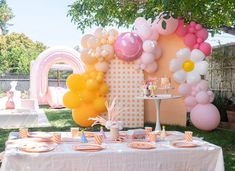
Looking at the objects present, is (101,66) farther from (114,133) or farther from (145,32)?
(114,133)

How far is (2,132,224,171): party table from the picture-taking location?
2.53 meters

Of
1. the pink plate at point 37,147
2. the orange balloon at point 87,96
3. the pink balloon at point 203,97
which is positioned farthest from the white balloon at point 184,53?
the pink plate at point 37,147

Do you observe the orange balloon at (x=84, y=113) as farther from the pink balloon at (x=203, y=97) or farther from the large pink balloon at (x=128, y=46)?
the pink balloon at (x=203, y=97)

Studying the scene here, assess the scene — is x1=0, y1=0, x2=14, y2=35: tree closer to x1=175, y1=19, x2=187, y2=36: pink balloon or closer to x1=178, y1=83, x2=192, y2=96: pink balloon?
x1=175, y1=19, x2=187, y2=36: pink balloon

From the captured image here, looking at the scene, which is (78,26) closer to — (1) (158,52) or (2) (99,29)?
(2) (99,29)

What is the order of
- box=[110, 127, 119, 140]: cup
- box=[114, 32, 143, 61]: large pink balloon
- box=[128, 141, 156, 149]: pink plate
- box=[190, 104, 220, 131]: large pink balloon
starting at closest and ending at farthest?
box=[128, 141, 156, 149]: pink plate, box=[110, 127, 119, 140]: cup, box=[190, 104, 220, 131]: large pink balloon, box=[114, 32, 143, 61]: large pink balloon

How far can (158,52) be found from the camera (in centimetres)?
790

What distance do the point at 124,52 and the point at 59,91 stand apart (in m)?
6.52

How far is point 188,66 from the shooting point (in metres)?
7.52

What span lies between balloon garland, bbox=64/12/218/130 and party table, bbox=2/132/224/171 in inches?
177

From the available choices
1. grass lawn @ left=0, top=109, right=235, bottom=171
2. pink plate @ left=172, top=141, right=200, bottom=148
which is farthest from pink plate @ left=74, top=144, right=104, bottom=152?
grass lawn @ left=0, top=109, right=235, bottom=171

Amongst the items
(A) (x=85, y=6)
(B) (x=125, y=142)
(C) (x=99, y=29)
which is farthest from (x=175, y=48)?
(B) (x=125, y=142)

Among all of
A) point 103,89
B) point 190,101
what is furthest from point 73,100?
point 190,101

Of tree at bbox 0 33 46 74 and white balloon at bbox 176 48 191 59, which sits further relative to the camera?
tree at bbox 0 33 46 74
